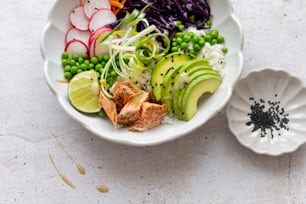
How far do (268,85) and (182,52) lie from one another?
0.58 meters

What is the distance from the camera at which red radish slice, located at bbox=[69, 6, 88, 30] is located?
10.3 ft

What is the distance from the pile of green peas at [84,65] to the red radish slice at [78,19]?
18cm

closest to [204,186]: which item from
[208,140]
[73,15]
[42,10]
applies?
[208,140]

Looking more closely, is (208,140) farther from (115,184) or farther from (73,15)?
(73,15)

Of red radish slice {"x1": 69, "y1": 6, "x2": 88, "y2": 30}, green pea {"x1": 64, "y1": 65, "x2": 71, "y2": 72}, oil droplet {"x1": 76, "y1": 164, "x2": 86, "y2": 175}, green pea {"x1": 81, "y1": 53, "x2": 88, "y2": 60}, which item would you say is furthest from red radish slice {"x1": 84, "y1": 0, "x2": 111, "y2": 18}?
oil droplet {"x1": 76, "y1": 164, "x2": 86, "y2": 175}

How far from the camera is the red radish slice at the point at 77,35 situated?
3121 millimetres

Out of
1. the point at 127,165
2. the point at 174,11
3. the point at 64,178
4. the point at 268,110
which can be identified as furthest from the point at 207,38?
the point at 64,178

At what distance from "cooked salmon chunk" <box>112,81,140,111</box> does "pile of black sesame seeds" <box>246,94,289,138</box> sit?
0.74 metres

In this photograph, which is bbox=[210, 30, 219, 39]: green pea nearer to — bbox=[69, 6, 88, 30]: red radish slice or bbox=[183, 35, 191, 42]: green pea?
bbox=[183, 35, 191, 42]: green pea

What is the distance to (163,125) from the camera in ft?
9.65

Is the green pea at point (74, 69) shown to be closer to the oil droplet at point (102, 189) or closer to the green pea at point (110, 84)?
the green pea at point (110, 84)

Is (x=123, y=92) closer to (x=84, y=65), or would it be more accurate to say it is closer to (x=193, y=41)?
(x=84, y=65)

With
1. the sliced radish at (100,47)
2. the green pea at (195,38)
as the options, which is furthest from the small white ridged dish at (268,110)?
the sliced radish at (100,47)

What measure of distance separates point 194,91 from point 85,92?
0.63 metres
